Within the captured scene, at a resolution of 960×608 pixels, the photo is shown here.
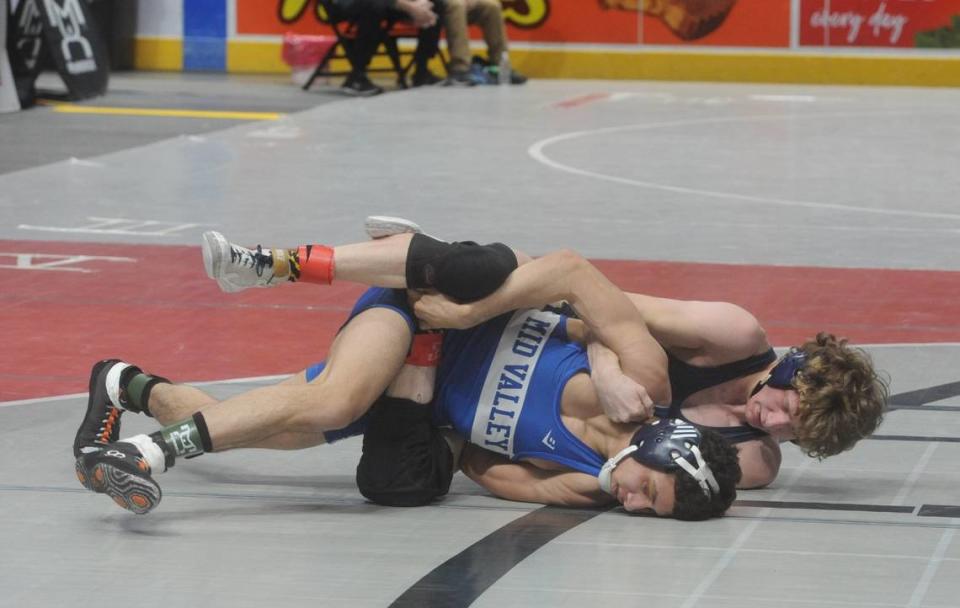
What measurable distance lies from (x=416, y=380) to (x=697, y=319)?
0.86 m

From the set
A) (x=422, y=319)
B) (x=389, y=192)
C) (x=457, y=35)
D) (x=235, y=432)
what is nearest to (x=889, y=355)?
(x=422, y=319)

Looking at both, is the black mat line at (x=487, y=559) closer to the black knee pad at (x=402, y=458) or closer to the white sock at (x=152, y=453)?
the black knee pad at (x=402, y=458)

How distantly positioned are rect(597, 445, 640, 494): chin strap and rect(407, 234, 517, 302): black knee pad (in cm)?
63

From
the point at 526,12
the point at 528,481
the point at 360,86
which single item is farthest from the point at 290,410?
the point at 526,12

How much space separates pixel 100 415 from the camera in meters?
5.73

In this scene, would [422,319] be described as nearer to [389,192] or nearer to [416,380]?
[416,380]

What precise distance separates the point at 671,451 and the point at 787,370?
44 centimetres

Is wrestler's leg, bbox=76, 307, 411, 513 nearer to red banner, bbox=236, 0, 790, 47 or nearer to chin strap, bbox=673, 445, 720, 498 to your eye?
chin strap, bbox=673, 445, 720, 498

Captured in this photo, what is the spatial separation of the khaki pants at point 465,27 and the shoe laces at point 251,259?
12153 mm

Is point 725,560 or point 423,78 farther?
point 423,78

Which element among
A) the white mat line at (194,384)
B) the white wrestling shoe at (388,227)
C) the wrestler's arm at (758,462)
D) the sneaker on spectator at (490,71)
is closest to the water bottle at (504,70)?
the sneaker on spectator at (490,71)

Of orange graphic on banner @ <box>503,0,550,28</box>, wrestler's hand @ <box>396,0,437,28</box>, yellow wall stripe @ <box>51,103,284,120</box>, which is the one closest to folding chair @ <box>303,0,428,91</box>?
wrestler's hand @ <box>396,0,437,28</box>

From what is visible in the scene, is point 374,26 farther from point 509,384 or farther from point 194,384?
point 509,384

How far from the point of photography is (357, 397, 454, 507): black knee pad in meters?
5.41
